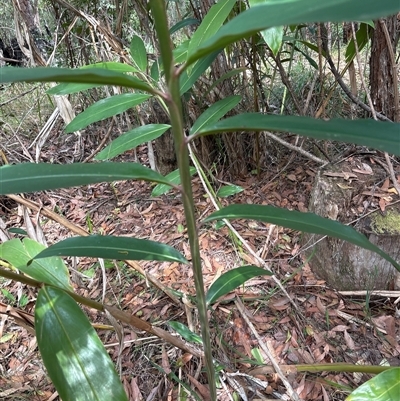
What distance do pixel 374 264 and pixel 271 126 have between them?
1.00 m

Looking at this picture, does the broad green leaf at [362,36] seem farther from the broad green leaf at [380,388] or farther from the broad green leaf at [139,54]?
the broad green leaf at [380,388]

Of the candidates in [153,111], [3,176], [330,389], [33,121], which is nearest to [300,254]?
[330,389]

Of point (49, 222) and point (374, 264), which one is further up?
point (49, 222)

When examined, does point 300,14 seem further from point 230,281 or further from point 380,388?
point 380,388

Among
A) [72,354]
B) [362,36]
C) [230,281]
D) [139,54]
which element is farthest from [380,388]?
[362,36]

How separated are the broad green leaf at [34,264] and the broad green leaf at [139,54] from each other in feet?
1.63

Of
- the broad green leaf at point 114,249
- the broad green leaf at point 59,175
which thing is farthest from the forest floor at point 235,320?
the broad green leaf at point 59,175

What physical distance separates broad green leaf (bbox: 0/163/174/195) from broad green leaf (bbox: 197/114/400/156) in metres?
0.11

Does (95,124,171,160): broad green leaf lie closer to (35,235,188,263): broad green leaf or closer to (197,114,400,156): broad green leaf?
(35,235,188,263): broad green leaf

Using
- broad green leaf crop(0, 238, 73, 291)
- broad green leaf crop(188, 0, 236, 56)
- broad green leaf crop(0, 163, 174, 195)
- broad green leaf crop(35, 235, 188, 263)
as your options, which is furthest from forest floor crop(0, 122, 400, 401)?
broad green leaf crop(188, 0, 236, 56)

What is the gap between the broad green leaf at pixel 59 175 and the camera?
1.20 ft

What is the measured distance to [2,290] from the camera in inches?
49.0

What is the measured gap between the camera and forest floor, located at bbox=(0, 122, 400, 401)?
924 millimetres

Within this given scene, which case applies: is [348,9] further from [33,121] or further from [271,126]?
[33,121]
